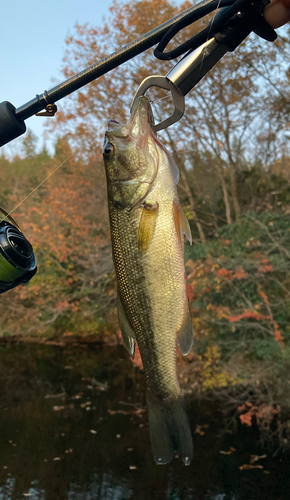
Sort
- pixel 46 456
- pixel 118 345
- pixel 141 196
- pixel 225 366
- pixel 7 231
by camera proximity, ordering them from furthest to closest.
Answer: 1. pixel 118 345
2. pixel 225 366
3. pixel 46 456
4. pixel 7 231
5. pixel 141 196

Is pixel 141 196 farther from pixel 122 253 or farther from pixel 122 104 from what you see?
pixel 122 104

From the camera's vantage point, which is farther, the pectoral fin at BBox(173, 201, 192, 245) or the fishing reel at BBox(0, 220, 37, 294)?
the fishing reel at BBox(0, 220, 37, 294)

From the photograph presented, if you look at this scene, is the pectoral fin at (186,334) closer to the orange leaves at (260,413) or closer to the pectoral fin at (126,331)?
the pectoral fin at (126,331)

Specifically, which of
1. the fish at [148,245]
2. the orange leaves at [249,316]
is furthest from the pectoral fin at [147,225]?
the orange leaves at [249,316]

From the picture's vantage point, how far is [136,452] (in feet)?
18.5

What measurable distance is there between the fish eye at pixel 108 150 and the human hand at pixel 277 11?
532mm

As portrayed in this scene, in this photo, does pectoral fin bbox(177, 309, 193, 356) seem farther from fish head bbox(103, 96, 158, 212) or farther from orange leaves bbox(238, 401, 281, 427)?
orange leaves bbox(238, 401, 281, 427)

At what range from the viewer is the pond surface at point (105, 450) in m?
4.93

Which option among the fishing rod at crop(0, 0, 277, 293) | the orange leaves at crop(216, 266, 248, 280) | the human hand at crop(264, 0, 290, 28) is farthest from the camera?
the orange leaves at crop(216, 266, 248, 280)

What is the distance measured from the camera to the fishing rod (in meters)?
0.94

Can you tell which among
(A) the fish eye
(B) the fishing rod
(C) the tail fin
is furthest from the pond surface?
(A) the fish eye

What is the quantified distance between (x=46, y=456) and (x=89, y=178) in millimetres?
6109

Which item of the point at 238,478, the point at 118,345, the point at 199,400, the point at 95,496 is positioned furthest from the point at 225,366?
the point at 118,345

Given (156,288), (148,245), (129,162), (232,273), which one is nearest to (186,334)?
(156,288)
